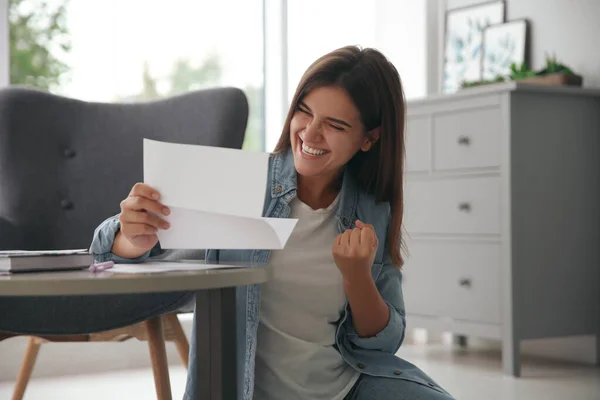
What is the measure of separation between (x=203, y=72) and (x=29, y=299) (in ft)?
7.68

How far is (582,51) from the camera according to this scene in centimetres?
358

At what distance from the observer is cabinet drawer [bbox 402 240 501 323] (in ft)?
10.8

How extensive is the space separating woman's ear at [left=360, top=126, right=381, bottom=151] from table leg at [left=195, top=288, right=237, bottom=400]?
0.49 metres

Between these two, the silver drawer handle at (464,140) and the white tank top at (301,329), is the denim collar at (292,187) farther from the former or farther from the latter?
the silver drawer handle at (464,140)

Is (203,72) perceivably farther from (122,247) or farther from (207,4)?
(122,247)

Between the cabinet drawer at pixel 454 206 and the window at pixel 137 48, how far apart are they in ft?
3.26

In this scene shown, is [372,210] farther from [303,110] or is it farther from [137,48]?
[137,48]

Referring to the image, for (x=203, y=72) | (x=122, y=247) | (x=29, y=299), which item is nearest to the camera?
(x=122, y=247)

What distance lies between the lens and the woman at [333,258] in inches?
53.0

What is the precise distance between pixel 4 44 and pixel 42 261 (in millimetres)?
2465

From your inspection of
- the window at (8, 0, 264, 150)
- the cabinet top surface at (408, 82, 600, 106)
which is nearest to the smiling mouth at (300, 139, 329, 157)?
the cabinet top surface at (408, 82, 600, 106)

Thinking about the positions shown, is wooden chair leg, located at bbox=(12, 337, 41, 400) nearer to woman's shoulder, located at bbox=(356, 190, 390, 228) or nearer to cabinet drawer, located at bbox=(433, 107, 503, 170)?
woman's shoulder, located at bbox=(356, 190, 390, 228)

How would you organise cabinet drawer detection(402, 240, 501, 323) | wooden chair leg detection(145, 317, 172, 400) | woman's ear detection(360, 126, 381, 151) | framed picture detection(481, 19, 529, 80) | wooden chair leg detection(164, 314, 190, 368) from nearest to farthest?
woman's ear detection(360, 126, 381, 151) < wooden chair leg detection(145, 317, 172, 400) < wooden chair leg detection(164, 314, 190, 368) < cabinet drawer detection(402, 240, 501, 323) < framed picture detection(481, 19, 529, 80)

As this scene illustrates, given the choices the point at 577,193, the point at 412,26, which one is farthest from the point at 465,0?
the point at 577,193
